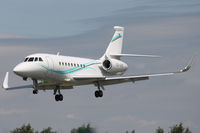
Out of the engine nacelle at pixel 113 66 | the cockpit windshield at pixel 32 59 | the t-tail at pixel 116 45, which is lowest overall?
the cockpit windshield at pixel 32 59

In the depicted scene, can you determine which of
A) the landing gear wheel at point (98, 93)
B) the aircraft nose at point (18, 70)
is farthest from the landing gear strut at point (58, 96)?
the aircraft nose at point (18, 70)

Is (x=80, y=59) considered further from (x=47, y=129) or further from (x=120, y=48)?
(x=47, y=129)

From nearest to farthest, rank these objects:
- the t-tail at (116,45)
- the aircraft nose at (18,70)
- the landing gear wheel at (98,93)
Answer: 1. the aircraft nose at (18,70)
2. the landing gear wheel at (98,93)
3. the t-tail at (116,45)

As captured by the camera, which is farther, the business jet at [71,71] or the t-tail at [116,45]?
the t-tail at [116,45]

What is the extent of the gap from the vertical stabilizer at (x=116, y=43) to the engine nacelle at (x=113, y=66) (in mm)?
3060

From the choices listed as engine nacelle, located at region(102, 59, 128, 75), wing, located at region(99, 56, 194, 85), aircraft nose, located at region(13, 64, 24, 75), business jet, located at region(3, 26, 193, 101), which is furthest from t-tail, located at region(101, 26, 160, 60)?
aircraft nose, located at region(13, 64, 24, 75)

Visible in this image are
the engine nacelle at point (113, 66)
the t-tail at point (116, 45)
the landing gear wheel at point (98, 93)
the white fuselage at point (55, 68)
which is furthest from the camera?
the t-tail at point (116, 45)

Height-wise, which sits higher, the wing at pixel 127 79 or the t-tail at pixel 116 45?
the t-tail at pixel 116 45

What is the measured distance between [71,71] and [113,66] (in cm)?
475

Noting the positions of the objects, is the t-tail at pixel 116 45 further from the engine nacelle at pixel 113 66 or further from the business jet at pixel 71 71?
the engine nacelle at pixel 113 66

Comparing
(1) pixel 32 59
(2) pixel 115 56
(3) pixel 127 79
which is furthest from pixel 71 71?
(2) pixel 115 56

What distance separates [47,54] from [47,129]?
30.3 meters

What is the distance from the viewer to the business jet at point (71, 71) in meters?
40.6

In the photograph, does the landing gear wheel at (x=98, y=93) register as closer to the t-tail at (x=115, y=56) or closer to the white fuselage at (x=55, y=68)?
the white fuselage at (x=55, y=68)
